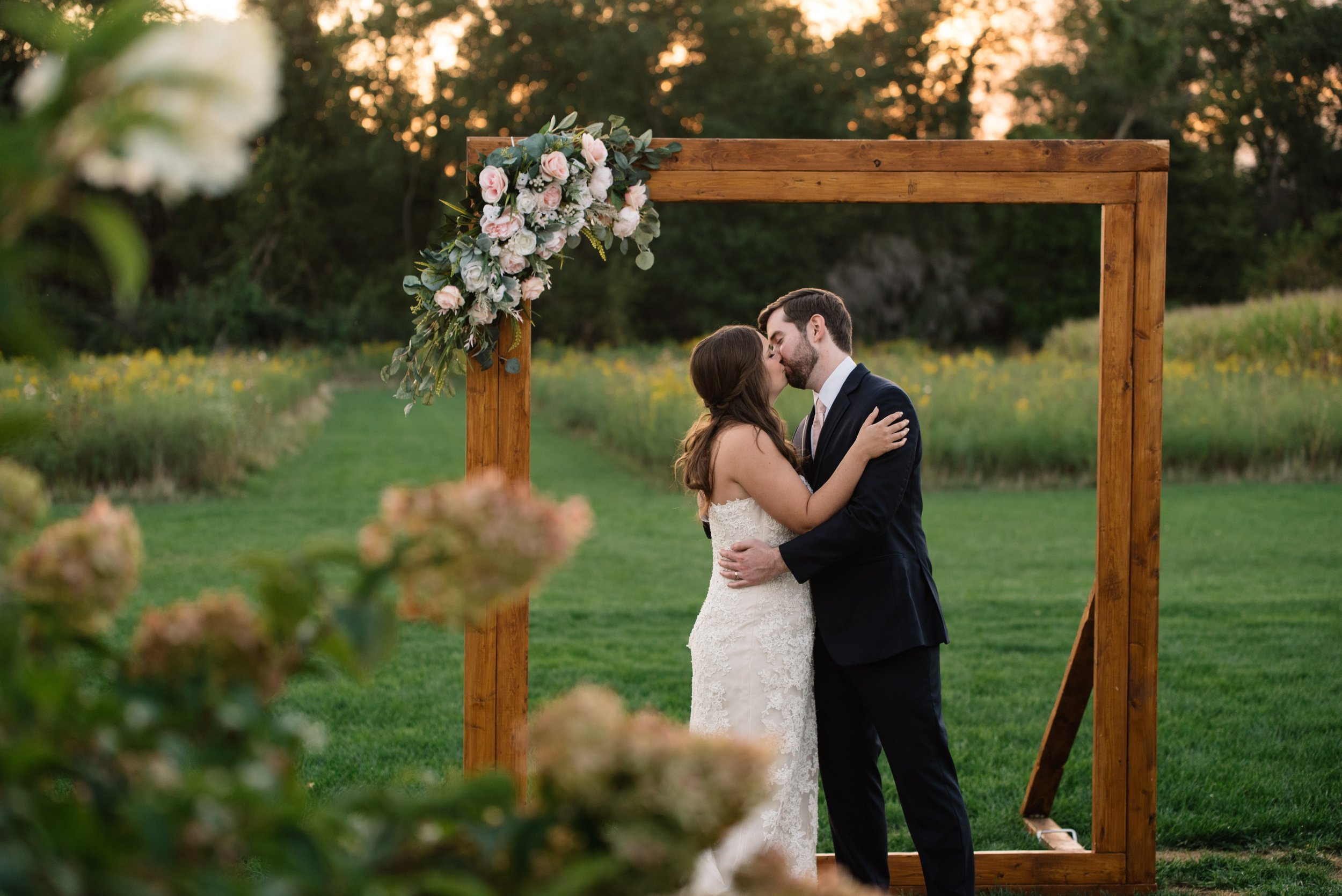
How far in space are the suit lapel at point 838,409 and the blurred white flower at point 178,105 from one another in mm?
2844

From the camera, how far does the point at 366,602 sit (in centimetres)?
85

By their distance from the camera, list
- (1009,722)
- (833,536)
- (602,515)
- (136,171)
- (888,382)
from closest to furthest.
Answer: (136,171) → (833,536) → (888,382) → (1009,722) → (602,515)

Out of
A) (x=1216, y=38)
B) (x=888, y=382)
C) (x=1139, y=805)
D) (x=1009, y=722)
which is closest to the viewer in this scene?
(x=888, y=382)

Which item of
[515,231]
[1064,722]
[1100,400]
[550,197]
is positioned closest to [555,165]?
[550,197]

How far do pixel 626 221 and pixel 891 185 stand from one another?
0.85 metres

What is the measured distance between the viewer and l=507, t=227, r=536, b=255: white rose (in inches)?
137

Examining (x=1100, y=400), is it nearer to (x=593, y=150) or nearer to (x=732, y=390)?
(x=732, y=390)

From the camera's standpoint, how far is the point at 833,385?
3613mm

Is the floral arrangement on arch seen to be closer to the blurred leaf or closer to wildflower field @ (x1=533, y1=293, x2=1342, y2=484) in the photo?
the blurred leaf

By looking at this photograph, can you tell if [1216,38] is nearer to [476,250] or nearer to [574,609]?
[574,609]

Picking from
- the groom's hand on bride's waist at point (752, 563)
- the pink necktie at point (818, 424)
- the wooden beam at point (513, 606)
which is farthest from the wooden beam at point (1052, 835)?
the wooden beam at point (513, 606)

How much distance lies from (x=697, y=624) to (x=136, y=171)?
9.87 feet

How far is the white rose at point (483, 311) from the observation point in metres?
3.48

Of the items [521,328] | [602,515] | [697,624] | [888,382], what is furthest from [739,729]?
[602,515]
